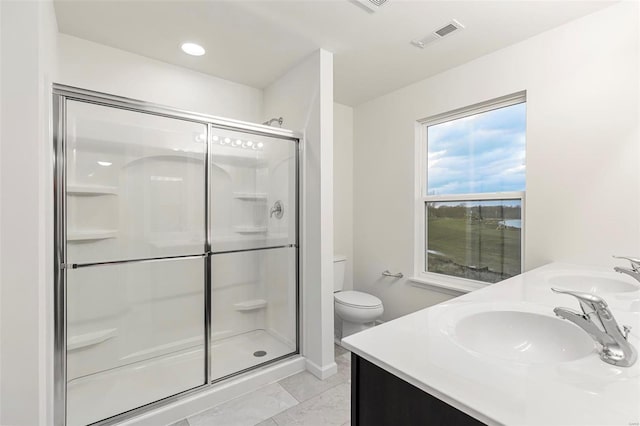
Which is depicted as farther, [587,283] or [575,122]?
[575,122]

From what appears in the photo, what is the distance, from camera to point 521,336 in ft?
3.36

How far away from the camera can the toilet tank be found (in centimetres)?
293

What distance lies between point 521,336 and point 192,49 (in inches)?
101

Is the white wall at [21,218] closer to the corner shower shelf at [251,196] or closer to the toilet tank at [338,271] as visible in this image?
the corner shower shelf at [251,196]

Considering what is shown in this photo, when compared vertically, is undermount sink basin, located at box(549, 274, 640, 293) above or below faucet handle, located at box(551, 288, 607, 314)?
below

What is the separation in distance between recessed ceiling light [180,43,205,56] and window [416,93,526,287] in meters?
1.94

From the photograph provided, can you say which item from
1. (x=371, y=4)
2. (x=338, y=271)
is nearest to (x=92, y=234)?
(x=338, y=271)

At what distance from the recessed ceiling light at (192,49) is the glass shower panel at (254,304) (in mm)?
1534

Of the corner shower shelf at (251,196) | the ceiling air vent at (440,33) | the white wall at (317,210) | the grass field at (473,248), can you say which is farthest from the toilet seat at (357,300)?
the ceiling air vent at (440,33)

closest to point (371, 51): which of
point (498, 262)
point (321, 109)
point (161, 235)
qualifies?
point (321, 109)

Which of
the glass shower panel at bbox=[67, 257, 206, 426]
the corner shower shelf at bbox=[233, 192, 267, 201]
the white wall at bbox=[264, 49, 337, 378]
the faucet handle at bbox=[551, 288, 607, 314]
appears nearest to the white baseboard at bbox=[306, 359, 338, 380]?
the white wall at bbox=[264, 49, 337, 378]

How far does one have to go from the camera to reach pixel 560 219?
1.86 m

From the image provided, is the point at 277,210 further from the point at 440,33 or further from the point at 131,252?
the point at 440,33

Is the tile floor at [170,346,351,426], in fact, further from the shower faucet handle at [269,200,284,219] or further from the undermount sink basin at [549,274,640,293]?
the undermount sink basin at [549,274,640,293]
